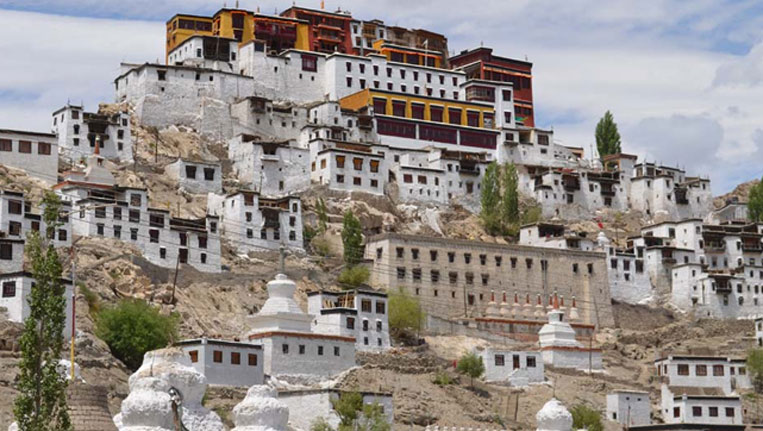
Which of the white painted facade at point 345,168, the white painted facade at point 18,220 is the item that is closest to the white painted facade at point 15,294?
the white painted facade at point 18,220

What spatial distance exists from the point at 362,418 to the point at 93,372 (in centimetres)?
1037

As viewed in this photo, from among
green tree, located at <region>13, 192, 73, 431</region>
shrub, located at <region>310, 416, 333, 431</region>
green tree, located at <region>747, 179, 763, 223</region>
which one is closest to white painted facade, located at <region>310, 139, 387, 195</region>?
green tree, located at <region>747, 179, 763, 223</region>

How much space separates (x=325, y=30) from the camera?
114562mm

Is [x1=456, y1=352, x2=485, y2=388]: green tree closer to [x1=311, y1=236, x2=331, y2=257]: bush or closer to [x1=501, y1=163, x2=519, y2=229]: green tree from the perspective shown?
[x1=311, y1=236, x2=331, y2=257]: bush

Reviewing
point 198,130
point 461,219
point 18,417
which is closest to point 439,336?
point 461,219

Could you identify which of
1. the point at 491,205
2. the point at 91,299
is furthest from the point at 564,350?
the point at 91,299

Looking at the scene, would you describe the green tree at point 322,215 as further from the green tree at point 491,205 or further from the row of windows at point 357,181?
the green tree at point 491,205

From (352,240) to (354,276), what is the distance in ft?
11.5

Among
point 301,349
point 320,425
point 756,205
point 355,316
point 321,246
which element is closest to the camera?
point 320,425

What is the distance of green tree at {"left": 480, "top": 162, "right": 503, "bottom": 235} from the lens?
99.1m

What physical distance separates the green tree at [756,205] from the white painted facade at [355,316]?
4560 cm

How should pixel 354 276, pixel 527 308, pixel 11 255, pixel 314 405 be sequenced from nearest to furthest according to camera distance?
pixel 314 405 → pixel 11 255 → pixel 354 276 → pixel 527 308

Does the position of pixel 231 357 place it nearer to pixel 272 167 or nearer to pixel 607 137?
Result: pixel 272 167

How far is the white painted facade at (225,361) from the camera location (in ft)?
202
